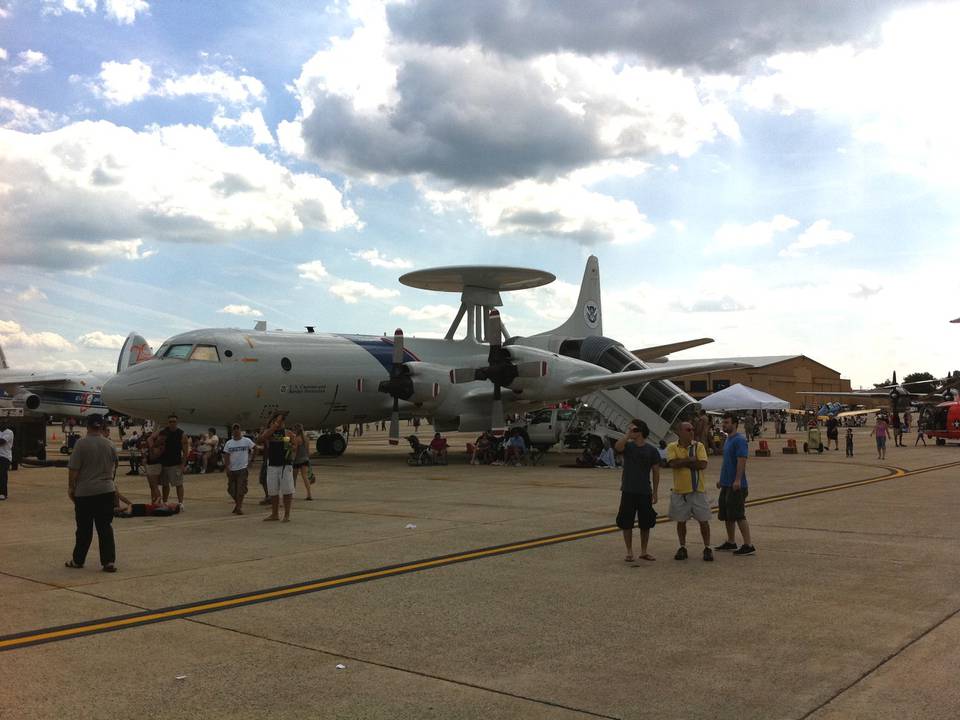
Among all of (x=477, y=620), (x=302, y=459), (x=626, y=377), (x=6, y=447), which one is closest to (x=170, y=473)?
(x=302, y=459)

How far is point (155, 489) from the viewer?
14.1 m

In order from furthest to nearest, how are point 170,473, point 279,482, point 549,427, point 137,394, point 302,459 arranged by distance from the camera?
point 549,427 < point 137,394 < point 302,459 < point 170,473 < point 279,482

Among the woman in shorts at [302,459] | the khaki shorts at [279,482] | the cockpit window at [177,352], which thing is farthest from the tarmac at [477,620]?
the cockpit window at [177,352]

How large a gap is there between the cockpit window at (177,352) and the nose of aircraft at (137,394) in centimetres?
102

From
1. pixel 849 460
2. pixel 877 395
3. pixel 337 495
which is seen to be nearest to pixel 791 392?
pixel 877 395

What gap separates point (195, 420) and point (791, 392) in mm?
96106

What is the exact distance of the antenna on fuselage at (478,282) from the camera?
32.2m

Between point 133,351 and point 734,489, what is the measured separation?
5300cm

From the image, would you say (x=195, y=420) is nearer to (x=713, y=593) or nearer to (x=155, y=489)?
(x=155, y=489)

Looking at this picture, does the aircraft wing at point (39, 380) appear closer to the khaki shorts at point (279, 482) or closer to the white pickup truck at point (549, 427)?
the white pickup truck at point (549, 427)

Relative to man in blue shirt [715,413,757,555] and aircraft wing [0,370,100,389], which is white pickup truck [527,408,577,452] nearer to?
man in blue shirt [715,413,757,555]

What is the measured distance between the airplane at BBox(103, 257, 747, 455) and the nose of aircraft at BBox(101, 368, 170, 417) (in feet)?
0.09

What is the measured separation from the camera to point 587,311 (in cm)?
3722

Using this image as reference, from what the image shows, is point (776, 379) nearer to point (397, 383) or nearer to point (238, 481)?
point (397, 383)
